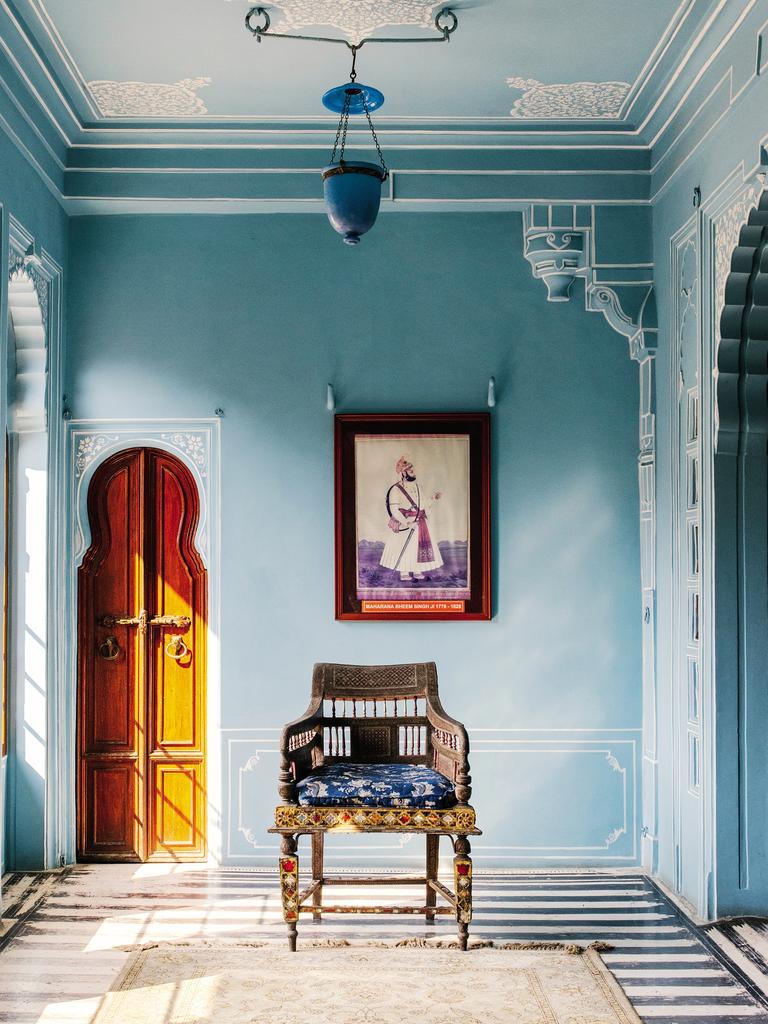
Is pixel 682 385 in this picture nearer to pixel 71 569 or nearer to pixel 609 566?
pixel 609 566

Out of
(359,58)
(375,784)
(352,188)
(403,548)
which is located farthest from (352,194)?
(375,784)

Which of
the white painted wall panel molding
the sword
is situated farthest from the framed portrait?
the white painted wall panel molding

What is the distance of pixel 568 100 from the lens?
4.86 meters

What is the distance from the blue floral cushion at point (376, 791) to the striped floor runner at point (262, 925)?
0.61 m

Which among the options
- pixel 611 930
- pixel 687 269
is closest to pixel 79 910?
pixel 611 930

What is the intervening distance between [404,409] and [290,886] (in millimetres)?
2472

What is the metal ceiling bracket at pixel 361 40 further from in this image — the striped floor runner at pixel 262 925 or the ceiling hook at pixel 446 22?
the striped floor runner at pixel 262 925

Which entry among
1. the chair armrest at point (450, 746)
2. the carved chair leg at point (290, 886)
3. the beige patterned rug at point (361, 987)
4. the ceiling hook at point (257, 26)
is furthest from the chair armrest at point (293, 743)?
the ceiling hook at point (257, 26)

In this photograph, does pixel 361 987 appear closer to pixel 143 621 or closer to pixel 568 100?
pixel 143 621

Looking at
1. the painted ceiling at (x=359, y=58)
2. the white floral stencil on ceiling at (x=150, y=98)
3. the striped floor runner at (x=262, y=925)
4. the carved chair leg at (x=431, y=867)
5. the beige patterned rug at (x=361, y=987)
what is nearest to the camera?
the beige patterned rug at (x=361, y=987)

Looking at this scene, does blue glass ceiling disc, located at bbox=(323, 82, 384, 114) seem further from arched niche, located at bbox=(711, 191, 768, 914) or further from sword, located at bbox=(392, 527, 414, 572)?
sword, located at bbox=(392, 527, 414, 572)

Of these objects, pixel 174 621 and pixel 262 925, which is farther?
pixel 174 621

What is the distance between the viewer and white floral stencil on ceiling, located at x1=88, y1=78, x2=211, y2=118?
15.4 ft

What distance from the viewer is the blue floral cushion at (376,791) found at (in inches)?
158
